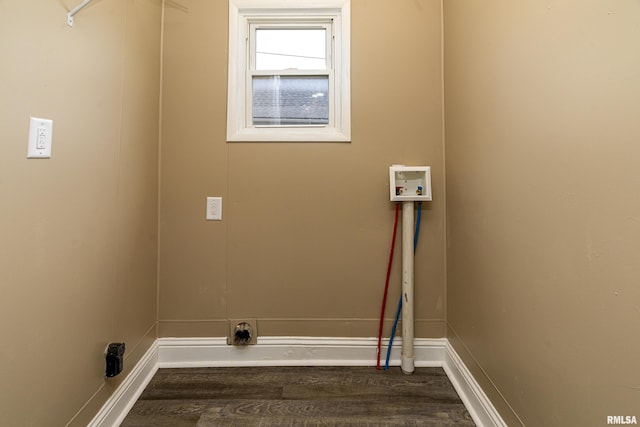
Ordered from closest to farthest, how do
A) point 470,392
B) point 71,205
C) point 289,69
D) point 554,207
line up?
1. point 554,207
2. point 71,205
3. point 470,392
4. point 289,69

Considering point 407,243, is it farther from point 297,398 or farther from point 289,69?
point 289,69

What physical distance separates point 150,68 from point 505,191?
1878 mm

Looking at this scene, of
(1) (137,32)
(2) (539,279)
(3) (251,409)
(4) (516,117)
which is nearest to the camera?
(2) (539,279)

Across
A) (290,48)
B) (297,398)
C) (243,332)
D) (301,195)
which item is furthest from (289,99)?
(297,398)

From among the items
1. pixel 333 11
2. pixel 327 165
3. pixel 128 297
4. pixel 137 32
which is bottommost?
pixel 128 297

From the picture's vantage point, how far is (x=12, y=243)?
2.73ft

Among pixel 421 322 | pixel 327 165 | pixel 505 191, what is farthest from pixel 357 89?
pixel 421 322

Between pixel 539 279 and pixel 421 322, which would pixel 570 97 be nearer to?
pixel 539 279

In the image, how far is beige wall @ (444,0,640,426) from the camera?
0.69 meters

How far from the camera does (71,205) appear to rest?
105cm

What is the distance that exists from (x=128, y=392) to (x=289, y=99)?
1794mm

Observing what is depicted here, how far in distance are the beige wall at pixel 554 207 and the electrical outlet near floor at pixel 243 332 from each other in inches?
46.5

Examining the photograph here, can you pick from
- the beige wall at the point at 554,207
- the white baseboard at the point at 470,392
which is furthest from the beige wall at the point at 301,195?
the beige wall at the point at 554,207

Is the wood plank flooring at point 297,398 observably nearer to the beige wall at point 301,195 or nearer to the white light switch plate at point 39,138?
the beige wall at point 301,195
